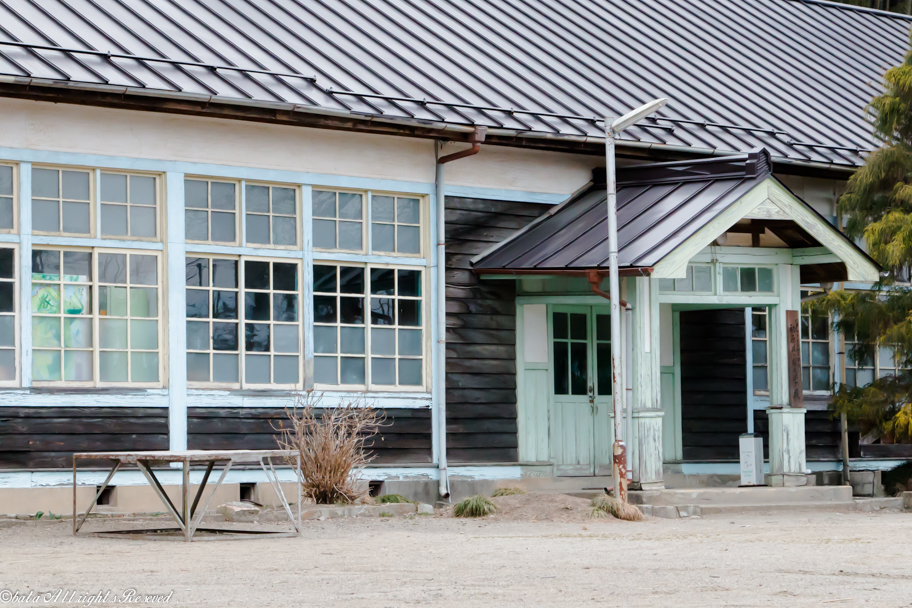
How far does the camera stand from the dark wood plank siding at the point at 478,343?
13844 millimetres

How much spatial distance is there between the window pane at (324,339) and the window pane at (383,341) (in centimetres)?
45

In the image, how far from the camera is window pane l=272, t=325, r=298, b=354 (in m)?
12.9

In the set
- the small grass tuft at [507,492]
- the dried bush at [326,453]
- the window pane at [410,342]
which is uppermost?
the window pane at [410,342]

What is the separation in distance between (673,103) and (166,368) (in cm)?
753

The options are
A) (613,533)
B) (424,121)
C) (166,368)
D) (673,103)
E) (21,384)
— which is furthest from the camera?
(673,103)

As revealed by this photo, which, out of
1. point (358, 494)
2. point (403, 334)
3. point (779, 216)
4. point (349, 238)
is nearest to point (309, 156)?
point (349, 238)

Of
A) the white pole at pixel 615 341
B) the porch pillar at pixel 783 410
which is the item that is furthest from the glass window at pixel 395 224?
the porch pillar at pixel 783 410

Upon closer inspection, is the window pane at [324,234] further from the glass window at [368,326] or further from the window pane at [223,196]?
the window pane at [223,196]

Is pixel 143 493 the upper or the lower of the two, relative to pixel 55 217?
lower

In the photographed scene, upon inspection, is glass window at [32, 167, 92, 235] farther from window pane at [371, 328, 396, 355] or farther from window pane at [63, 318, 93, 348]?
window pane at [371, 328, 396, 355]

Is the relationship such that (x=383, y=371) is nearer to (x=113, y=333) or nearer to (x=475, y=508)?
(x=475, y=508)

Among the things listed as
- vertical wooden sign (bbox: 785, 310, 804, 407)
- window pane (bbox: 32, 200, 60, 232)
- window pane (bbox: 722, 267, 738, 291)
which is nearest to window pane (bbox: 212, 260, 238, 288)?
window pane (bbox: 32, 200, 60, 232)

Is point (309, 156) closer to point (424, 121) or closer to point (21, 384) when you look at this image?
point (424, 121)

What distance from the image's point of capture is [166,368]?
12219 mm
